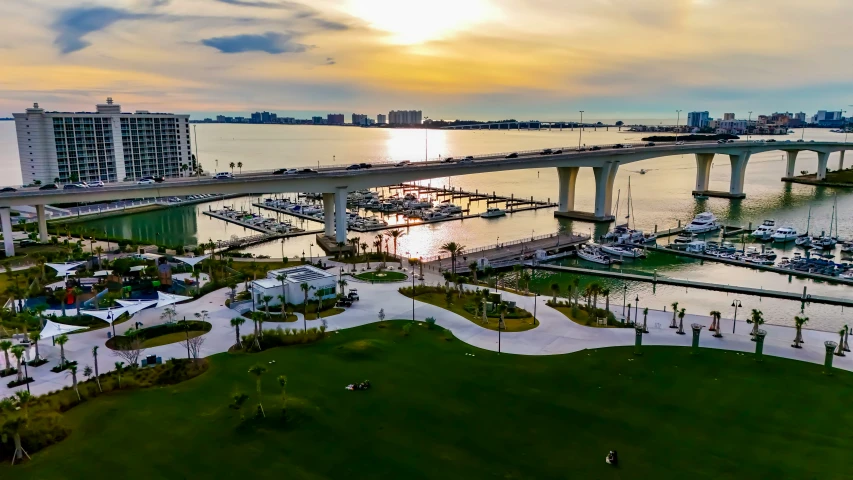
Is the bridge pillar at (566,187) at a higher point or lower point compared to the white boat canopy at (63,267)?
higher

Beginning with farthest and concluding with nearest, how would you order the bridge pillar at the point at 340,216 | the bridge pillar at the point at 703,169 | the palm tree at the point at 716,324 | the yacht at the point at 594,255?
the bridge pillar at the point at 703,169 < the bridge pillar at the point at 340,216 < the yacht at the point at 594,255 < the palm tree at the point at 716,324

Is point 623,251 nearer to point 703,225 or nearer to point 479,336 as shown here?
point 703,225

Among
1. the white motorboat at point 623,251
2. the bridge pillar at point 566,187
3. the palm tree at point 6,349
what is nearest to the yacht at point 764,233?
the white motorboat at point 623,251

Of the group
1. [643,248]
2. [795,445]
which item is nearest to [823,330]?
[795,445]

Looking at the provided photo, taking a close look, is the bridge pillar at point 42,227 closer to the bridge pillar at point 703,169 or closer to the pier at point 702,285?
the pier at point 702,285

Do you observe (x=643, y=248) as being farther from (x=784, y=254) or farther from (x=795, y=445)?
(x=795, y=445)

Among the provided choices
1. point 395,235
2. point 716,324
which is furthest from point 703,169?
point 716,324

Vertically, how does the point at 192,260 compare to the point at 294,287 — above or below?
above

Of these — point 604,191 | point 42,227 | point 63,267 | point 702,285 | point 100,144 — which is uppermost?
point 100,144
